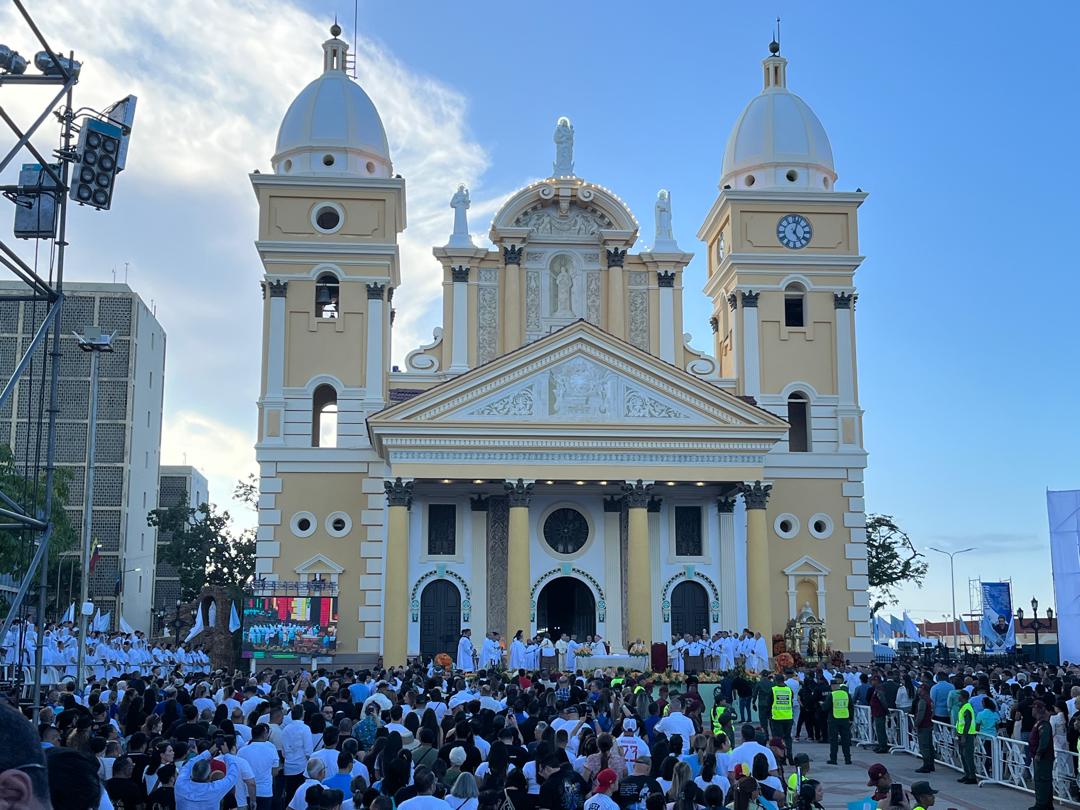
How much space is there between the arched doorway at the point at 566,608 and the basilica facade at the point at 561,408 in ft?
0.31

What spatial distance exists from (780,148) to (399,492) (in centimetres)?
2125

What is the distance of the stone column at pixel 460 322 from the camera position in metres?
47.4

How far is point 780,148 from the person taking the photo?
50406 millimetres

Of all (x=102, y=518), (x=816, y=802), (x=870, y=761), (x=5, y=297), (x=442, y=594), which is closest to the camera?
(x=816, y=802)

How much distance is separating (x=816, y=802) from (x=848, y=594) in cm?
3533

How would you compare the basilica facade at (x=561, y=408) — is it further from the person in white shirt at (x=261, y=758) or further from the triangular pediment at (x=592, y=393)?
the person in white shirt at (x=261, y=758)

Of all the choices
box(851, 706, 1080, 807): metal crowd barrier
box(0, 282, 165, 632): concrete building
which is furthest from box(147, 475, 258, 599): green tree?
box(851, 706, 1080, 807): metal crowd barrier

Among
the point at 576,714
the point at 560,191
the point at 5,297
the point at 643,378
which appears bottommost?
the point at 576,714

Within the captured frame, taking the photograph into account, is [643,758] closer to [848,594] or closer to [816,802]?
[816,802]

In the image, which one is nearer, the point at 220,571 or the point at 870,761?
the point at 870,761

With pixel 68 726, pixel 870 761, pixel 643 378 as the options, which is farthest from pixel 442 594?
pixel 68 726

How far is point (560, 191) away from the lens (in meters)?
48.2

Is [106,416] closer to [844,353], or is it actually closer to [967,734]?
[844,353]

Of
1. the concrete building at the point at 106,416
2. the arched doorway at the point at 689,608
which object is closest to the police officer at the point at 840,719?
the arched doorway at the point at 689,608
